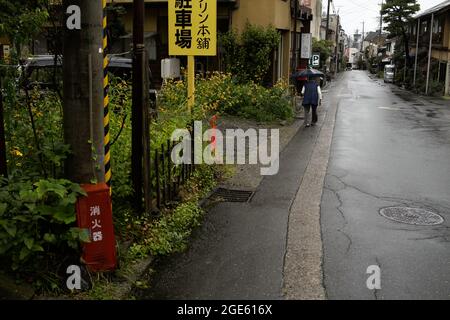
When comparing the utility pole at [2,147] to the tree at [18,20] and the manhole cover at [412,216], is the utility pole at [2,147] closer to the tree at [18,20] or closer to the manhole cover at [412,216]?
the tree at [18,20]

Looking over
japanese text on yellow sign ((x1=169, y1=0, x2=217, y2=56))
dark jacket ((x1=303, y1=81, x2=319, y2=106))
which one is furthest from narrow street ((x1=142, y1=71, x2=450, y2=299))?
dark jacket ((x1=303, y1=81, x2=319, y2=106))

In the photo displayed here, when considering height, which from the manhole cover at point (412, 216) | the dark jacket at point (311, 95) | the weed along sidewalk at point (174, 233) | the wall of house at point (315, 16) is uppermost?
the wall of house at point (315, 16)

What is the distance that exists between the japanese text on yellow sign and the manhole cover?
459 cm

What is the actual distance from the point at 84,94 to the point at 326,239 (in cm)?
351

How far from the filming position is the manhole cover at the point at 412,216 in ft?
23.6

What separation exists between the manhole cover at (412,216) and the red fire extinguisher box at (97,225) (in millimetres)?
4378

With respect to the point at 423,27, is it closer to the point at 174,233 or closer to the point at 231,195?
the point at 231,195

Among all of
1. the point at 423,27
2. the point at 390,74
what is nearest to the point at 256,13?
the point at 423,27

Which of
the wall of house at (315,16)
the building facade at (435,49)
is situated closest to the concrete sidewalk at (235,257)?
the building facade at (435,49)

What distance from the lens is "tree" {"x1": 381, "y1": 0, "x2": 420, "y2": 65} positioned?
4903 centimetres

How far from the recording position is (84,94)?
467cm

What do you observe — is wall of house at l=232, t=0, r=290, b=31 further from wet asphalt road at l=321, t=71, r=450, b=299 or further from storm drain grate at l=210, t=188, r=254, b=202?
storm drain grate at l=210, t=188, r=254, b=202
